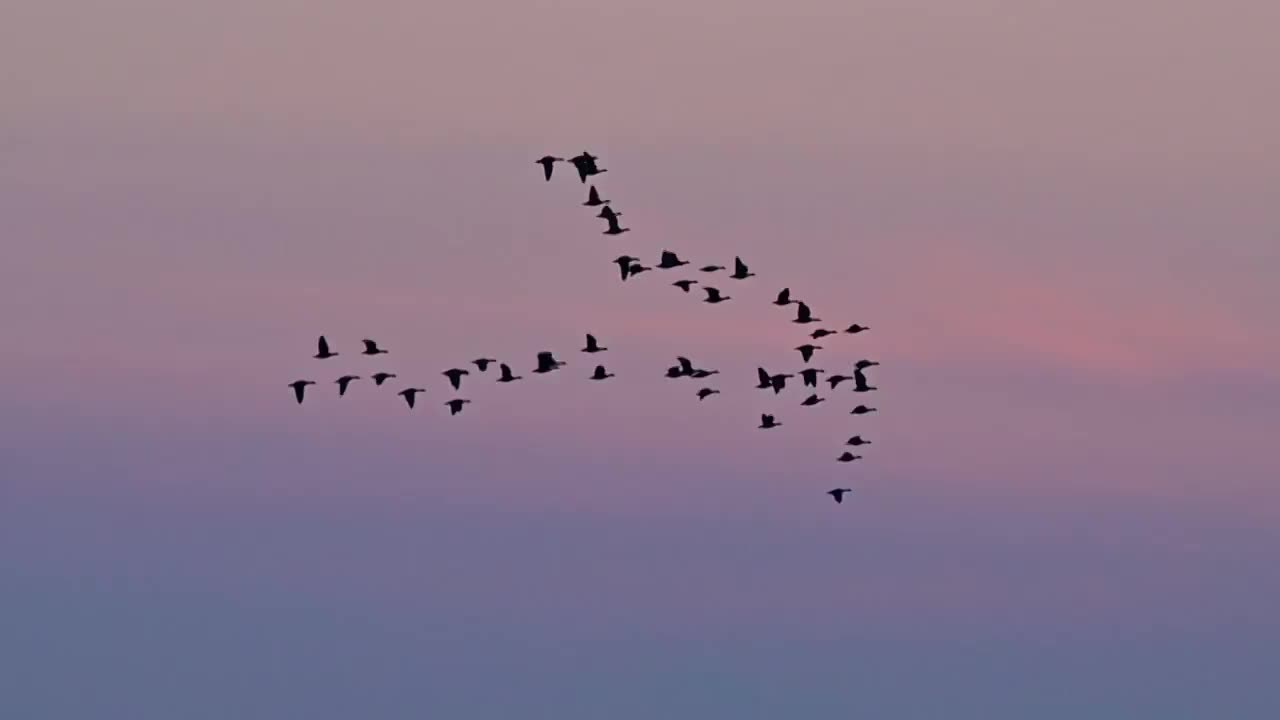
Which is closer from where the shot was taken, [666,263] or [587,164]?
[587,164]

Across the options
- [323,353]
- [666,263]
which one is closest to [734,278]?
[666,263]

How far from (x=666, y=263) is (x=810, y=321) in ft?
22.3

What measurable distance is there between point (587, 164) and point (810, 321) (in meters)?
17.5

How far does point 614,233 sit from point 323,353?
15097mm

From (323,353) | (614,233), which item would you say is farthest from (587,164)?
(323,353)

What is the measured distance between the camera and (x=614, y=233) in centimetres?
19075

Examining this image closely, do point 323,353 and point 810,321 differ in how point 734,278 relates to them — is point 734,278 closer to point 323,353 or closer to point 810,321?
point 810,321

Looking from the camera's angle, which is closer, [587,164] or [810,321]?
[587,164]

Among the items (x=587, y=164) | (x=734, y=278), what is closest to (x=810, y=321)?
(x=734, y=278)

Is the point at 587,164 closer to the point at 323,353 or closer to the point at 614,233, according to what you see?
the point at 614,233

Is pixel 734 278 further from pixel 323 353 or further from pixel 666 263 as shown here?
pixel 323 353

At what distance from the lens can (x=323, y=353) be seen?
197500 millimetres

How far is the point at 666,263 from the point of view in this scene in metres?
200

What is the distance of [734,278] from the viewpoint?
197 metres
